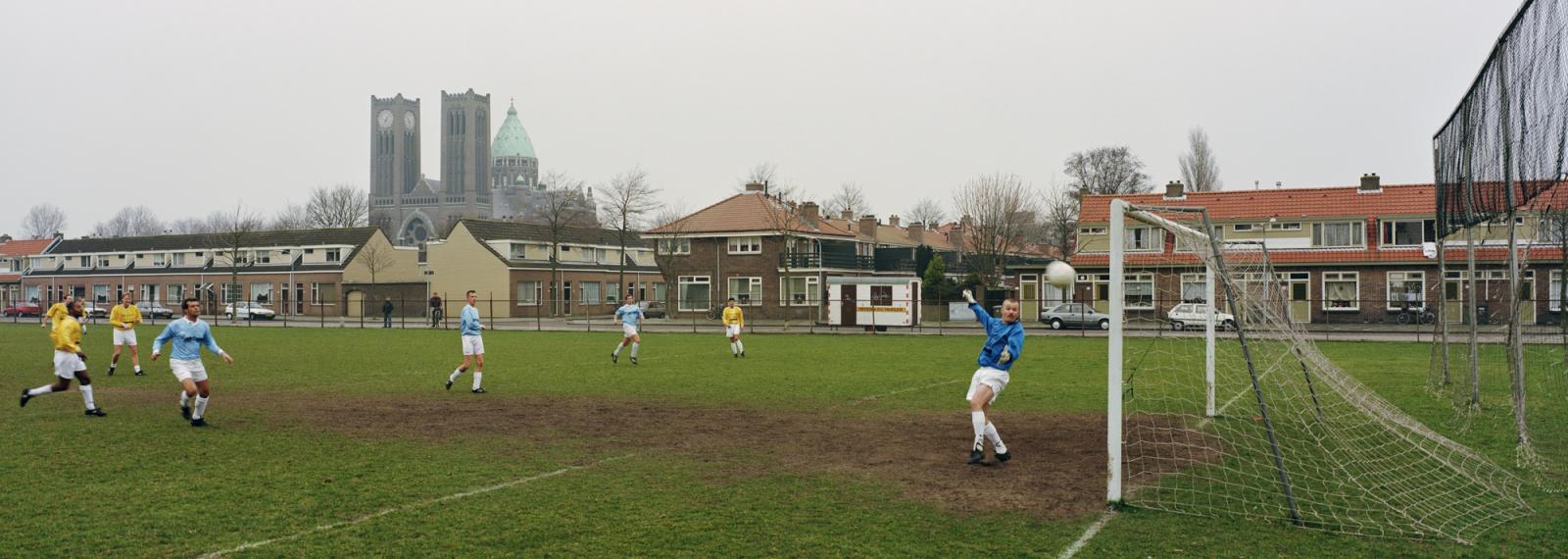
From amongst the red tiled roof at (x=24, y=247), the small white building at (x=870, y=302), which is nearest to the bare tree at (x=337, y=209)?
the red tiled roof at (x=24, y=247)

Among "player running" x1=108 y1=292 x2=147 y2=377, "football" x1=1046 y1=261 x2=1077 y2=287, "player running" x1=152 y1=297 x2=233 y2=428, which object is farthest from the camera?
"player running" x1=108 y1=292 x2=147 y2=377

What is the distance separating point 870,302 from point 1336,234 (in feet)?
74.9

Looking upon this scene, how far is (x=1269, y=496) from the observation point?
917cm

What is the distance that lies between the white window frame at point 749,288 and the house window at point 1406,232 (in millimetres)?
30454

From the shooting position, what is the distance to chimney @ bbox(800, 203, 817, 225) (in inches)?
2345

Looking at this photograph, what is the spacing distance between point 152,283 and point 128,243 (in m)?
6.65

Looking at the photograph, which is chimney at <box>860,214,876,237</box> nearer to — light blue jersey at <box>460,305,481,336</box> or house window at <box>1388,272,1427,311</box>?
house window at <box>1388,272,1427,311</box>

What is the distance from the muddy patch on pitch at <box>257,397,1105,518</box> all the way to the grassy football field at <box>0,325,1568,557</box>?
5 cm

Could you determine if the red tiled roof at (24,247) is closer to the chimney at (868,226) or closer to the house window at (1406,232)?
the chimney at (868,226)

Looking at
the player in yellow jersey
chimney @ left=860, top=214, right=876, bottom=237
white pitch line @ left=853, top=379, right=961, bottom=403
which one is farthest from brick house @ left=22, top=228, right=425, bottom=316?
white pitch line @ left=853, top=379, right=961, bottom=403

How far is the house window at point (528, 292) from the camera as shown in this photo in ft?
220

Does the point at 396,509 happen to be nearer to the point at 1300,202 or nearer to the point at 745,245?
the point at 745,245

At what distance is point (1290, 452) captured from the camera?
1129cm

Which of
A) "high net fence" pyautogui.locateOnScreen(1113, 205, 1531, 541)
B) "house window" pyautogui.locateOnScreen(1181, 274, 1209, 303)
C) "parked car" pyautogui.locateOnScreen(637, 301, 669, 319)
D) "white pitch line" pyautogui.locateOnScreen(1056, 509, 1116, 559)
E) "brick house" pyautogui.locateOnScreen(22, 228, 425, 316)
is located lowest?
"white pitch line" pyautogui.locateOnScreen(1056, 509, 1116, 559)
